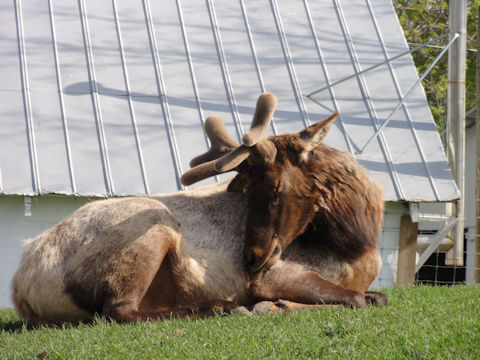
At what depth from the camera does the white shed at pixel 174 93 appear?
8984 millimetres

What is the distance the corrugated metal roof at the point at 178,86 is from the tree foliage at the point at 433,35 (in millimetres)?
10036

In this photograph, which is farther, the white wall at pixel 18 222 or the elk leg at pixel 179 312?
the white wall at pixel 18 222

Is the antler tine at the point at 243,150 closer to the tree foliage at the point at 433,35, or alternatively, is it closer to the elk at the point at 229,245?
the elk at the point at 229,245

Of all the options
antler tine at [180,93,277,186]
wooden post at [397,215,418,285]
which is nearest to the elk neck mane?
antler tine at [180,93,277,186]

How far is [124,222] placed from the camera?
5500 millimetres

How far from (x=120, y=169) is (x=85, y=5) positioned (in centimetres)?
359

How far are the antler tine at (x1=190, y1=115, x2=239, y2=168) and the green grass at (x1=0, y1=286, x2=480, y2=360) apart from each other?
1.76 meters

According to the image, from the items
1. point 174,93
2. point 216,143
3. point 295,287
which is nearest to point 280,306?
point 295,287

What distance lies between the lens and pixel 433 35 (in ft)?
75.9

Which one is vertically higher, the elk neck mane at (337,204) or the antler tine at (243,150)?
the antler tine at (243,150)

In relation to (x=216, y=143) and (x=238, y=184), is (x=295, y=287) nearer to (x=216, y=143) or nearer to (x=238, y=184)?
(x=238, y=184)

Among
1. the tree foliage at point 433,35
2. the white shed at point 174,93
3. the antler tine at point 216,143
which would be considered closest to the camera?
the antler tine at point 216,143

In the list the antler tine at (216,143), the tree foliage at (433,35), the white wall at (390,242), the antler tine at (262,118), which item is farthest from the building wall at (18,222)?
the tree foliage at (433,35)

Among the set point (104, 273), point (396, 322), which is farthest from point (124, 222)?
point (396, 322)
